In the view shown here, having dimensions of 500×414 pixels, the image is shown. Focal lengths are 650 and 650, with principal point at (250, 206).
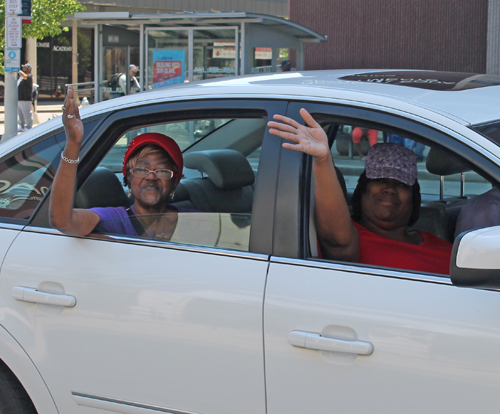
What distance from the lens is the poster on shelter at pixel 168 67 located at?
1079cm

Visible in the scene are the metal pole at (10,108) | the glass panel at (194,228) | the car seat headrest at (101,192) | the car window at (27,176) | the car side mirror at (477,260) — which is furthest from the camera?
the metal pole at (10,108)

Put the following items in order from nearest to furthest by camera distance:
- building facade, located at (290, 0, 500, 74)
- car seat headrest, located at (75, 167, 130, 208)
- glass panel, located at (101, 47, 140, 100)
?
car seat headrest, located at (75, 167, 130, 208) < glass panel, located at (101, 47, 140, 100) < building facade, located at (290, 0, 500, 74)

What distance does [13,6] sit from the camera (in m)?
10.9

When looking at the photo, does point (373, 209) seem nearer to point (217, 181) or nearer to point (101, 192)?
point (217, 181)

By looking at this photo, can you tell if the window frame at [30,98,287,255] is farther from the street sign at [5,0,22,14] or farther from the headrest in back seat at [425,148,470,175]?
the street sign at [5,0,22,14]

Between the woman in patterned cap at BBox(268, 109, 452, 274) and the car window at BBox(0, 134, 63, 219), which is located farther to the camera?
the car window at BBox(0, 134, 63, 219)

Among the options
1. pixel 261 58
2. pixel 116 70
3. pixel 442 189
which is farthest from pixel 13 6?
pixel 442 189

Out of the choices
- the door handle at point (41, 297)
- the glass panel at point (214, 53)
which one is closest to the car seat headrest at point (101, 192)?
the door handle at point (41, 297)

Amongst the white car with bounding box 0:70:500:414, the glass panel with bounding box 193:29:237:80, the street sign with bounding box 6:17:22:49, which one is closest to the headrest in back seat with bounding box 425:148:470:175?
the white car with bounding box 0:70:500:414

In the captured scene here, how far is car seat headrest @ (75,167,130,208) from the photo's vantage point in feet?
8.31

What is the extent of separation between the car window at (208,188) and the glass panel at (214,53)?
19.6 ft

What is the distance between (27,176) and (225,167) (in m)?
1.05

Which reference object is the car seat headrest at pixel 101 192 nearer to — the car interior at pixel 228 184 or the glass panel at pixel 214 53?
the car interior at pixel 228 184

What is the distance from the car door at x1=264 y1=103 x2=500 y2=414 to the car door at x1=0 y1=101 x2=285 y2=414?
0.23 feet
